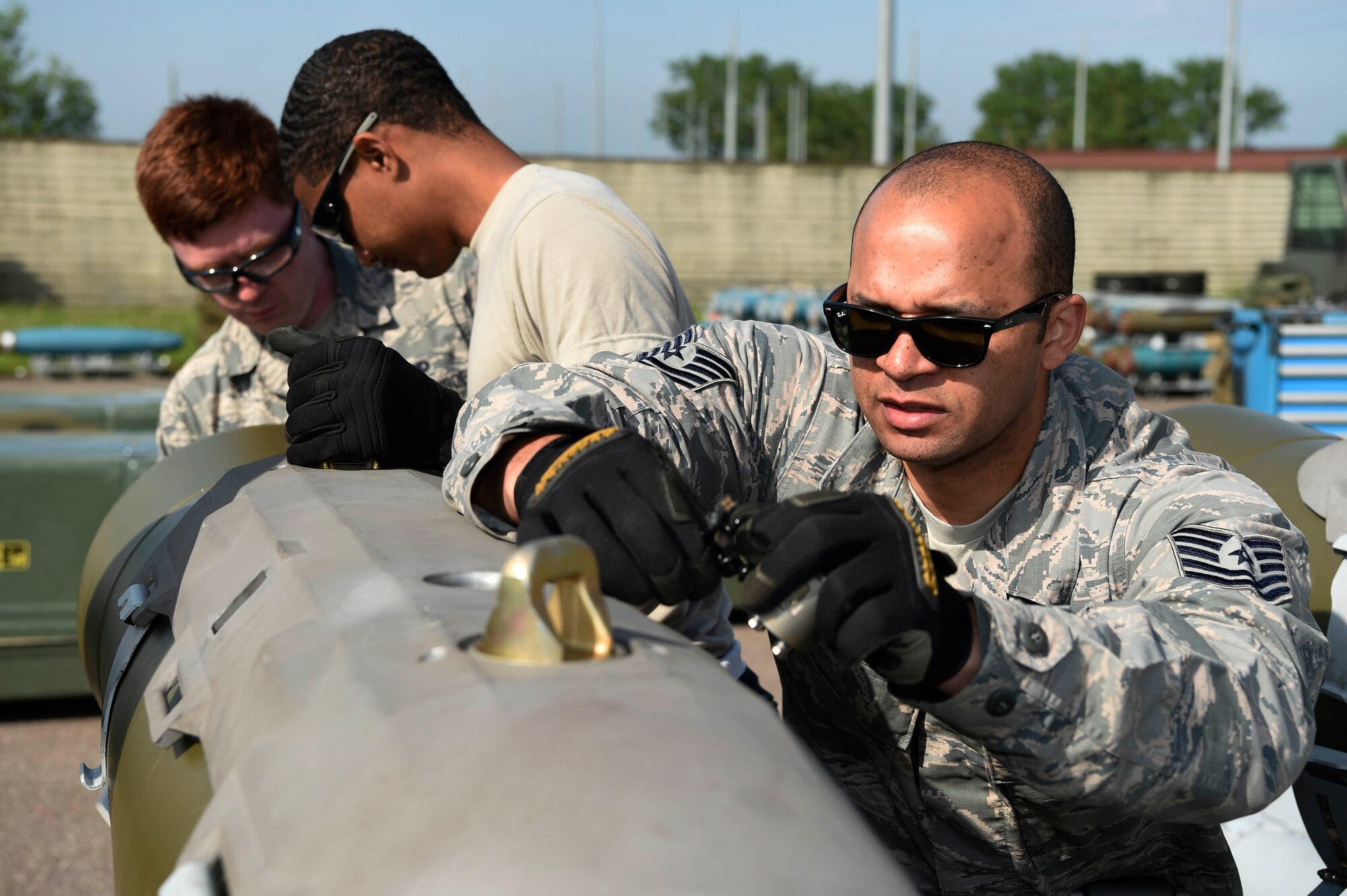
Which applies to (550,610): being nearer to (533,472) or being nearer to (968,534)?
(533,472)

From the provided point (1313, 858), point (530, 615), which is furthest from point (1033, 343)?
point (1313, 858)

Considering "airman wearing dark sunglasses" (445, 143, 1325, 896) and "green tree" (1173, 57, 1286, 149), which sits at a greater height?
"green tree" (1173, 57, 1286, 149)

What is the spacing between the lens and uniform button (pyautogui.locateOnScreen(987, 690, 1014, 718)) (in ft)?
4.29

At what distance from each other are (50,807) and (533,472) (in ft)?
10.8

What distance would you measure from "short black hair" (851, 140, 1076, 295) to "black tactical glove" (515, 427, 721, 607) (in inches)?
24.1

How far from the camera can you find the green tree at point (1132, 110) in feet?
274

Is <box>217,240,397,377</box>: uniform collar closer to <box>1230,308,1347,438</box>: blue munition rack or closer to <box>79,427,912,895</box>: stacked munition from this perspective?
<box>79,427,912,895</box>: stacked munition

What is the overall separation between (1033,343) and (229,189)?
6.68 feet

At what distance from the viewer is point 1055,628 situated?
4.39ft

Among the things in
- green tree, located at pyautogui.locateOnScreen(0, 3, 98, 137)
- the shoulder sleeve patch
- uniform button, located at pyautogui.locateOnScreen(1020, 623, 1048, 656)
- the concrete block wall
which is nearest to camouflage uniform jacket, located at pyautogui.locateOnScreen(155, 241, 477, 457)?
the shoulder sleeve patch

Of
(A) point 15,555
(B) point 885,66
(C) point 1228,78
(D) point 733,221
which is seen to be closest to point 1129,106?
(C) point 1228,78

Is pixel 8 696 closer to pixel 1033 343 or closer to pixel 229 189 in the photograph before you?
pixel 229 189

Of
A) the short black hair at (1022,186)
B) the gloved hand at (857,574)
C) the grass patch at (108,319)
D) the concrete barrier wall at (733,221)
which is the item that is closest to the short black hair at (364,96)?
the short black hair at (1022,186)

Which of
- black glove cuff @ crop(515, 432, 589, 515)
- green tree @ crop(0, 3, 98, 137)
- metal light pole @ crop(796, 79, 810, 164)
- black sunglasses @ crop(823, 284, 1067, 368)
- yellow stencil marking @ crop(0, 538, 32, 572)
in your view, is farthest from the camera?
metal light pole @ crop(796, 79, 810, 164)
